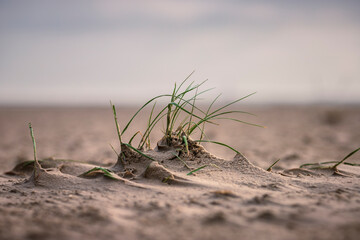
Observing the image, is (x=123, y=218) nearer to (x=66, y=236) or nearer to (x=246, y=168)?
(x=66, y=236)

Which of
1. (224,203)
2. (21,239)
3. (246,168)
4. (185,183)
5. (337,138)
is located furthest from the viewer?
(337,138)

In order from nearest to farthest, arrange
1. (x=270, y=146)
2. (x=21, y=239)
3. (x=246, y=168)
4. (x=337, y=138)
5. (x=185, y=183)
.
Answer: (x=21, y=239)
(x=185, y=183)
(x=246, y=168)
(x=270, y=146)
(x=337, y=138)

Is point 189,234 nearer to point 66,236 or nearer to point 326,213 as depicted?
point 66,236

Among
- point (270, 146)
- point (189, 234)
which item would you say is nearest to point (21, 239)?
point (189, 234)

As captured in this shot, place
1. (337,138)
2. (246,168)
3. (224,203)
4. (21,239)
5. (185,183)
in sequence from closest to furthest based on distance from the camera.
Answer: (21,239), (224,203), (185,183), (246,168), (337,138)

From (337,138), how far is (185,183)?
533cm

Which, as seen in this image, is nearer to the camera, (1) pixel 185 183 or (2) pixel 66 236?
(2) pixel 66 236

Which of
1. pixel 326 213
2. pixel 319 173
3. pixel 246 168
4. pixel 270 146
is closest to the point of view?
pixel 326 213

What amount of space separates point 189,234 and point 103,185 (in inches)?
28.6

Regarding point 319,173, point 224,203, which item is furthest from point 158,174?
point 319,173

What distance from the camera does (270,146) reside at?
529cm

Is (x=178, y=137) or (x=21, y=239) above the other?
(x=178, y=137)

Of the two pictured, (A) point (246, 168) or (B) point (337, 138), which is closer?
(A) point (246, 168)

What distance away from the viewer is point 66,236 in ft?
3.80
